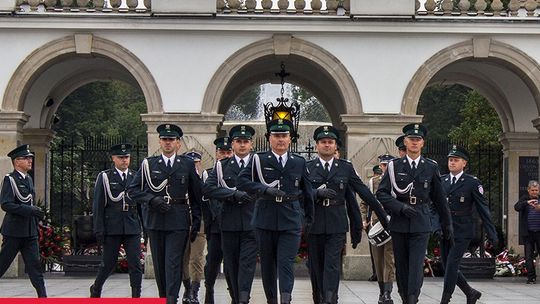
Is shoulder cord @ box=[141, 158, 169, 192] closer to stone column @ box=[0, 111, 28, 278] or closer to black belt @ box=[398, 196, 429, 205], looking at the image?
black belt @ box=[398, 196, 429, 205]

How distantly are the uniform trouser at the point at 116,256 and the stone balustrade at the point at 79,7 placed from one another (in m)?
8.12

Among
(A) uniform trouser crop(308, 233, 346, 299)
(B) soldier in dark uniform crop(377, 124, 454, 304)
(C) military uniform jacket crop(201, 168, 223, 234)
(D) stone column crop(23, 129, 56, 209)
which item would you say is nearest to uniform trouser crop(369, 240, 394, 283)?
(A) uniform trouser crop(308, 233, 346, 299)

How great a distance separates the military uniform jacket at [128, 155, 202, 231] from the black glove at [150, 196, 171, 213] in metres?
0.07

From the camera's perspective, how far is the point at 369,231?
1686 centimetres

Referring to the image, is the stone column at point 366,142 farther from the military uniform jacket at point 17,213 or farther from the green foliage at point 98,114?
the green foliage at point 98,114

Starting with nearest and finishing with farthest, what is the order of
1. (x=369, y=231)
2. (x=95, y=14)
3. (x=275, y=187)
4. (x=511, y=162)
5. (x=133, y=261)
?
1. (x=275, y=187)
2. (x=133, y=261)
3. (x=369, y=231)
4. (x=95, y=14)
5. (x=511, y=162)

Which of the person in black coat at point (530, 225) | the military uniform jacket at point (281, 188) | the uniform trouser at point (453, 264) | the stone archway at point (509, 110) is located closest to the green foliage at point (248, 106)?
the stone archway at point (509, 110)

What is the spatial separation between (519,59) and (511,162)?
3.60m

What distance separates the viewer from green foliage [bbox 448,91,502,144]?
37812mm

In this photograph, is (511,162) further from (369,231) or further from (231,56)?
(369,231)

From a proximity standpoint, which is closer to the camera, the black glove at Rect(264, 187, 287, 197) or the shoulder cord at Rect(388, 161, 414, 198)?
the black glove at Rect(264, 187, 287, 197)

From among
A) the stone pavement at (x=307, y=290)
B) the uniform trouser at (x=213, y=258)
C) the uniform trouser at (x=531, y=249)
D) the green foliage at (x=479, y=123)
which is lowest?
the stone pavement at (x=307, y=290)

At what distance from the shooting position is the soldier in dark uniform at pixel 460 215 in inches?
585

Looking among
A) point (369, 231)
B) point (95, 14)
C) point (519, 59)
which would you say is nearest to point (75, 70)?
point (95, 14)
